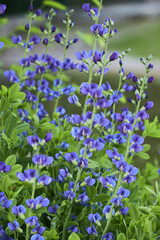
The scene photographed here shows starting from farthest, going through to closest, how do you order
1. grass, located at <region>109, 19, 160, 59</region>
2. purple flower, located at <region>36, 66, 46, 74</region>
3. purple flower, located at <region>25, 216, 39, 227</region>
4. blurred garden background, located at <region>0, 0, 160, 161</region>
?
grass, located at <region>109, 19, 160, 59</region> → blurred garden background, located at <region>0, 0, 160, 161</region> → purple flower, located at <region>36, 66, 46, 74</region> → purple flower, located at <region>25, 216, 39, 227</region>

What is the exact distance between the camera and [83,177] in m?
0.92

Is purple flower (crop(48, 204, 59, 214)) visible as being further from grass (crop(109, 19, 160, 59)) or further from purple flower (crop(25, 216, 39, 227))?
grass (crop(109, 19, 160, 59))

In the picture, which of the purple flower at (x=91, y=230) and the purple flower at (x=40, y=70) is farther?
the purple flower at (x=40, y=70)

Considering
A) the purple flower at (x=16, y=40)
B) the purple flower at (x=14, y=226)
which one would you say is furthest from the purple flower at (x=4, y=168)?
the purple flower at (x=16, y=40)

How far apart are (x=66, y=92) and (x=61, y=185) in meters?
0.28

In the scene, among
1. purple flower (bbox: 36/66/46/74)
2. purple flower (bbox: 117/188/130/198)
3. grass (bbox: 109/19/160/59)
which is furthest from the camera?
grass (bbox: 109/19/160/59)

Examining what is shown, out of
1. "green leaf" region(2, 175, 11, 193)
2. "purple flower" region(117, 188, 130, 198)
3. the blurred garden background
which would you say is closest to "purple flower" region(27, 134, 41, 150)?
"green leaf" region(2, 175, 11, 193)

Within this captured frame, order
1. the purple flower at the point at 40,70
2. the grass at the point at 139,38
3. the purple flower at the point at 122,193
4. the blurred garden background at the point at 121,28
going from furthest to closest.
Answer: the grass at the point at 139,38, the blurred garden background at the point at 121,28, the purple flower at the point at 40,70, the purple flower at the point at 122,193

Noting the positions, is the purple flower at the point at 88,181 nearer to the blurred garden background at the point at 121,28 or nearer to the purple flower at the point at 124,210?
the purple flower at the point at 124,210

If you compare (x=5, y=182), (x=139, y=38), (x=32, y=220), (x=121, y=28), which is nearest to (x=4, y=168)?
(x=5, y=182)

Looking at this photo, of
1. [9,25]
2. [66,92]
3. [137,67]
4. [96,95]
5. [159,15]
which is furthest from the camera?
[159,15]

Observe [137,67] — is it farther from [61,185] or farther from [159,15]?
[159,15]

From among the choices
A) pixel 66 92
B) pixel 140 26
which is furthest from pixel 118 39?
pixel 66 92

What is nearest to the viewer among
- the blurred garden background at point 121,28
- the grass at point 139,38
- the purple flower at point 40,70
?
the purple flower at point 40,70
